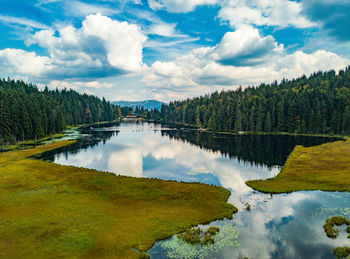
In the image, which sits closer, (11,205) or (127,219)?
(127,219)

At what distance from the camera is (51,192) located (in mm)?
47500

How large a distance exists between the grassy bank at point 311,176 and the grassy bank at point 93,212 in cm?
1356

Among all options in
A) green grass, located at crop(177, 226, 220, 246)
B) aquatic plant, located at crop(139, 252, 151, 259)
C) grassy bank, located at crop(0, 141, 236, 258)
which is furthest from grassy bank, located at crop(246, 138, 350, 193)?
aquatic plant, located at crop(139, 252, 151, 259)

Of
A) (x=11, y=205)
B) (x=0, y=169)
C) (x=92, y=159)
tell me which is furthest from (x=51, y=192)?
(x=92, y=159)

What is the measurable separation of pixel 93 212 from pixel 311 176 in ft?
183

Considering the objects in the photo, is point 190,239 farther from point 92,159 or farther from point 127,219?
point 92,159

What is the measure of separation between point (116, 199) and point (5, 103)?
323 feet

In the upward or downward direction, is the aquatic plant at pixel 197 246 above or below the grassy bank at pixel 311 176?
below

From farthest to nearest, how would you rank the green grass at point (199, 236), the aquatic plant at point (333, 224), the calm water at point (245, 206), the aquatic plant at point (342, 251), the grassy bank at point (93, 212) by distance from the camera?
the aquatic plant at point (333, 224), the green grass at point (199, 236), the calm water at point (245, 206), the grassy bank at point (93, 212), the aquatic plant at point (342, 251)

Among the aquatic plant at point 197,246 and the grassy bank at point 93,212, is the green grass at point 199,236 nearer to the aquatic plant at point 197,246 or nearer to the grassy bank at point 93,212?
the aquatic plant at point 197,246

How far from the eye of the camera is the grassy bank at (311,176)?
52.5 metres

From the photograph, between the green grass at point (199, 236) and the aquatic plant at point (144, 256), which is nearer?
the aquatic plant at point (144, 256)

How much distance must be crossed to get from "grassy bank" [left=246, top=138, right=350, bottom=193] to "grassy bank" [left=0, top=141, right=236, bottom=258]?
44.5 feet

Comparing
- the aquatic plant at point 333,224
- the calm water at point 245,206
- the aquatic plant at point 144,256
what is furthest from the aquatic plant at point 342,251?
the aquatic plant at point 144,256
